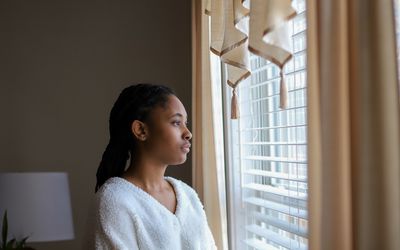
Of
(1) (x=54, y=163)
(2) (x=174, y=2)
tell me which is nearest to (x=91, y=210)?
(1) (x=54, y=163)

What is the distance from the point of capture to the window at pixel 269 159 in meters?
1.24

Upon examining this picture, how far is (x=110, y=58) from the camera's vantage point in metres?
2.03

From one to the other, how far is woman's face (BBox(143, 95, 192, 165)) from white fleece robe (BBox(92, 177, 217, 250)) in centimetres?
12

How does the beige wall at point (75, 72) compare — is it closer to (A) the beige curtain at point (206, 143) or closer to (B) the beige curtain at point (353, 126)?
(A) the beige curtain at point (206, 143)

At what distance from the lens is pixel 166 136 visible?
114cm

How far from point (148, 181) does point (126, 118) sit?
0.67 ft

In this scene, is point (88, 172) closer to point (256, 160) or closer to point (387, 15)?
point (256, 160)

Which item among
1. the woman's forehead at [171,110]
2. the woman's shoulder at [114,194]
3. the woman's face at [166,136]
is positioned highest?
the woman's forehead at [171,110]

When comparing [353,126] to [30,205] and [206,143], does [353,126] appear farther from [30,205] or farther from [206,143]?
[30,205]

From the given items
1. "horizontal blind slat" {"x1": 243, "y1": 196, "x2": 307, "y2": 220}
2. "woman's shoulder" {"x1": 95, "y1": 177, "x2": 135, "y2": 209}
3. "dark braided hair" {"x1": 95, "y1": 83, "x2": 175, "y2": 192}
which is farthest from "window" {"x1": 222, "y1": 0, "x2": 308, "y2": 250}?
"woman's shoulder" {"x1": 95, "y1": 177, "x2": 135, "y2": 209}

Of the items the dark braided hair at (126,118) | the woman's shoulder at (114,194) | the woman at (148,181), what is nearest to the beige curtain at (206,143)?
the woman at (148,181)

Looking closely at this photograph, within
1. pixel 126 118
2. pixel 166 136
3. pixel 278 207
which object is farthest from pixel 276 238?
pixel 126 118

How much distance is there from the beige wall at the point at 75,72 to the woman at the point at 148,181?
32.9 inches

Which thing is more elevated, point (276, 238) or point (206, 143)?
point (206, 143)
